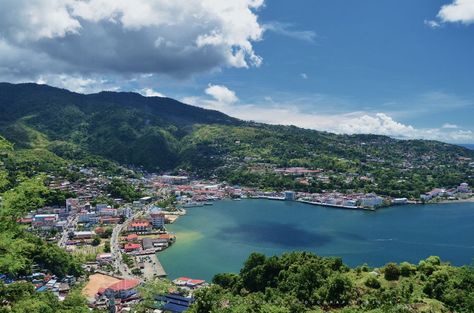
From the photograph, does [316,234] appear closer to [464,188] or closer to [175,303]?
[175,303]

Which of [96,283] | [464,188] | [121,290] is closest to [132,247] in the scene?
[96,283]

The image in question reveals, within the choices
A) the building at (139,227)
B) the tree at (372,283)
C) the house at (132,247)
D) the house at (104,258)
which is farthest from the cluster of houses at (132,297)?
the building at (139,227)

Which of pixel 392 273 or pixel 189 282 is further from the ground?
pixel 392 273

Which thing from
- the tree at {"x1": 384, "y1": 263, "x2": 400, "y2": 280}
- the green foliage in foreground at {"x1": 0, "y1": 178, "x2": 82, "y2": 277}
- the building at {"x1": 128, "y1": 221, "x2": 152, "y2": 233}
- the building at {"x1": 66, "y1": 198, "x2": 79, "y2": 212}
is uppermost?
the green foliage in foreground at {"x1": 0, "y1": 178, "x2": 82, "y2": 277}

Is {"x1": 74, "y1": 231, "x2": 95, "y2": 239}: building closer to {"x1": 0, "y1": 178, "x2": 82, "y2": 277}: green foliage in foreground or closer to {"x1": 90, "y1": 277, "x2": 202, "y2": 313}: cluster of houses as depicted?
{"x1": 90, "y1": 277, "x2": 202, "y2": 313}: cluster of houses

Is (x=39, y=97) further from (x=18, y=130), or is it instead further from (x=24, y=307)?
(x=24, y=307)

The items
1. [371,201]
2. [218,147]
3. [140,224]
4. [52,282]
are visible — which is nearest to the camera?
[52,282]

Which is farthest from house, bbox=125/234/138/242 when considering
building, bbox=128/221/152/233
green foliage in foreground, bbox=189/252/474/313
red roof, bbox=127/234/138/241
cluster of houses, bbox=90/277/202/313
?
green foliage in foreground, bbox=189/252/474/313
